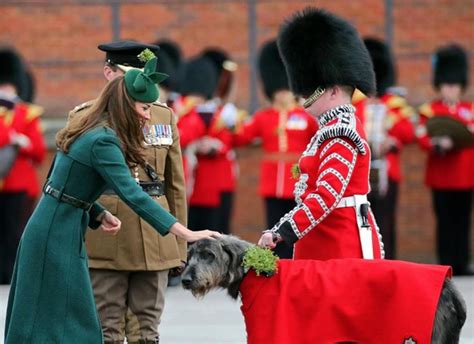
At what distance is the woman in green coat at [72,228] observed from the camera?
5730mm

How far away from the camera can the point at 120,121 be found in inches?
231

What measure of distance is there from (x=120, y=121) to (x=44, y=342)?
992 mm

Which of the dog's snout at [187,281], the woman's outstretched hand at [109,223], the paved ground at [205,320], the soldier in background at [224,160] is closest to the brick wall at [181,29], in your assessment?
the soldier in background at [224,160]

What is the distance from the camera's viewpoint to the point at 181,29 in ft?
47.8

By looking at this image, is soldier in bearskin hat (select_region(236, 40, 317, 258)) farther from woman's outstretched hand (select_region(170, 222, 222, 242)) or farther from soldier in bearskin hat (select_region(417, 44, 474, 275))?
woman's outstretched hand (select_region(170, 222, 222, 242))

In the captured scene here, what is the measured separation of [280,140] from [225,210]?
1208mm

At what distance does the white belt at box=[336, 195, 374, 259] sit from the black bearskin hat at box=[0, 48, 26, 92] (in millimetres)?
6879

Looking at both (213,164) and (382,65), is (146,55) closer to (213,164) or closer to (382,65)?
(213,164)

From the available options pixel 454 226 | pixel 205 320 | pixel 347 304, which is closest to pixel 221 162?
pixel 454 226

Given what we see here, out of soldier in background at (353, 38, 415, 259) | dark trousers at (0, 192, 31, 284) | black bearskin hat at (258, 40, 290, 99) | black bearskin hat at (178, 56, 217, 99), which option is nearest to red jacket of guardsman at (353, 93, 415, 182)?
soldier in background at (353, 38, 415, 259)

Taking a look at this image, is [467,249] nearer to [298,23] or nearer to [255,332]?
[298,23]

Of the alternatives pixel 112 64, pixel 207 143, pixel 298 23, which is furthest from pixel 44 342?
pixel 207 143

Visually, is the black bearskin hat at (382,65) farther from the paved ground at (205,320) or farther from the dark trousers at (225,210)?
the paved ground at (205,320)

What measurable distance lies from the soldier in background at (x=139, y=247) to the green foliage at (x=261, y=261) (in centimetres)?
99
